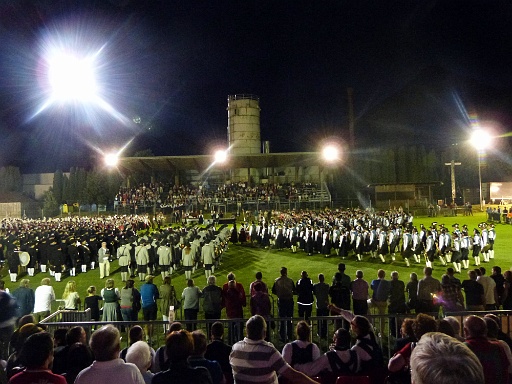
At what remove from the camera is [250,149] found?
52.6m

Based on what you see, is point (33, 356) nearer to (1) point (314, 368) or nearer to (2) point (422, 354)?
(1) point (314, 368)

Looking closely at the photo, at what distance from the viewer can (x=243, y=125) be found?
52.9 meters

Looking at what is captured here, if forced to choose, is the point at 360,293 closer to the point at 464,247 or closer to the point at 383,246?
the point at 464,247

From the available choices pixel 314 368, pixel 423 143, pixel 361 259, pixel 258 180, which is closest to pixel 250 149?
pixel 258 180

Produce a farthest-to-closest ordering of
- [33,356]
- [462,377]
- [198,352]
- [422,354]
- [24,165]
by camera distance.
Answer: [24,165] < [198,352] < [33,356] < [422,354] < [462,377]

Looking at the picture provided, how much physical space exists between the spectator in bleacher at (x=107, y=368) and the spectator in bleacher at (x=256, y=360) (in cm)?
91

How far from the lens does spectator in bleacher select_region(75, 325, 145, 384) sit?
3.10 meters

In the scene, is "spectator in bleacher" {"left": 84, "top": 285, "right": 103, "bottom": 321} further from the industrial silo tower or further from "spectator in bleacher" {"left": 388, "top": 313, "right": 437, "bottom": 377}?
the industrial silo tower

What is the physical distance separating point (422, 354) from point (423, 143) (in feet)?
213

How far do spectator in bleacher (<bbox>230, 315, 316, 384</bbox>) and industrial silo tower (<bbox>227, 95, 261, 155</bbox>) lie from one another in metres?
48.9

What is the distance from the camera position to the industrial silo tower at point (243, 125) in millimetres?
52562

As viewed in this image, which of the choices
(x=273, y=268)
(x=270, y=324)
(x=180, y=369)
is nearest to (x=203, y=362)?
(x=180, y=369)

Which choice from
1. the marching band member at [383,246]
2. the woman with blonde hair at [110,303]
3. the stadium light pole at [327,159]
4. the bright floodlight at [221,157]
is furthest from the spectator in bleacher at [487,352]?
the bright floodlight at [221,157]

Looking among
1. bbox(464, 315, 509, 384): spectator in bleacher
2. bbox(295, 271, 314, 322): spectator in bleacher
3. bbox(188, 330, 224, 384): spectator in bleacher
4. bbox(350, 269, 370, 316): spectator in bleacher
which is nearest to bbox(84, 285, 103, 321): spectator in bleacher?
bbox(295, 271, 314, 322): spectator in bleacher
